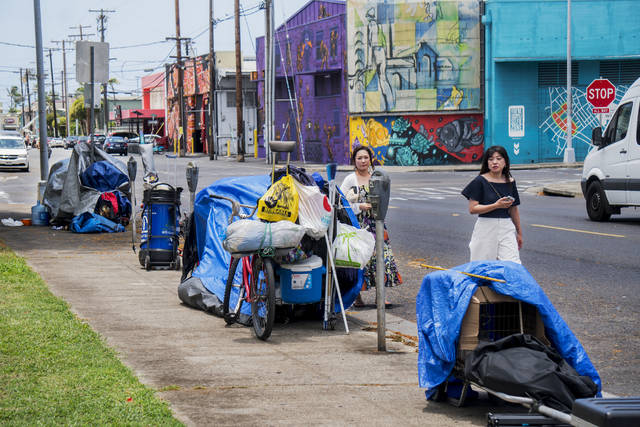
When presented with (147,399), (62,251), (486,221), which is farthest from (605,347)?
(62,251)

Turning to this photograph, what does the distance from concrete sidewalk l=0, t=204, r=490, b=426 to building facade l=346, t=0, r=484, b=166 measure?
34.8 m

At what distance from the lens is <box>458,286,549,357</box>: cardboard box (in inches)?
218

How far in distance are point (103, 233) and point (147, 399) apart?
1135cm

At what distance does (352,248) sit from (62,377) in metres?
2.97

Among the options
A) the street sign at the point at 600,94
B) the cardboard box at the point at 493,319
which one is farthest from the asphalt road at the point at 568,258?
the street sign at the point at 600,94

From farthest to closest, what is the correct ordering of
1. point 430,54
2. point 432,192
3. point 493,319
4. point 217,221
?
1. point 430,54
2. point 432,192
3. point 217,221
4. point 493,319

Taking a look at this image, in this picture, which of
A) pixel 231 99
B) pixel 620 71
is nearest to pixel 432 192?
pixel 620 71

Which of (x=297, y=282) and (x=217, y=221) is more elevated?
(x=217, y=221)

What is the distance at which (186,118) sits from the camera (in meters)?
77.0

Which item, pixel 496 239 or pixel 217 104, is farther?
pixel 217 104

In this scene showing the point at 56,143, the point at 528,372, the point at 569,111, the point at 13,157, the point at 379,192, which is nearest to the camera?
the point at 528,372

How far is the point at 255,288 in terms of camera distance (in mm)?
7941

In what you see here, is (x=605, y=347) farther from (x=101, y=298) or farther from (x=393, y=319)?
(x=101, y=298)

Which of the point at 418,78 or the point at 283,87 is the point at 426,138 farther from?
the point at 283,87
